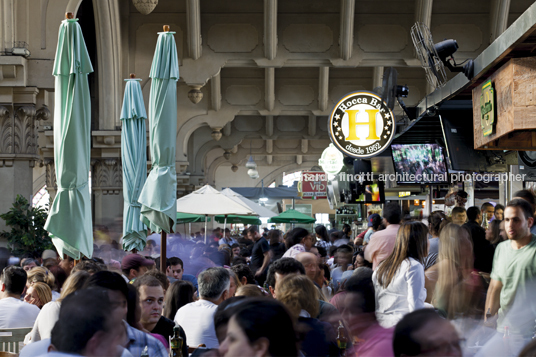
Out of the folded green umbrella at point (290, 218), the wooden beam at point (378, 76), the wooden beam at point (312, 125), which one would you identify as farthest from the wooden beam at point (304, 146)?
the wooden beam at point (378, 76)

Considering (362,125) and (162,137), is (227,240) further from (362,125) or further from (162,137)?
(162,137)

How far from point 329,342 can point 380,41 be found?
1223 centimetres

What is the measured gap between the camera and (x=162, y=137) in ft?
27.9

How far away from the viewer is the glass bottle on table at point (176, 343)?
4.02m

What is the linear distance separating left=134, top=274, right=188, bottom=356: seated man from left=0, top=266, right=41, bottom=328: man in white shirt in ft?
5.81

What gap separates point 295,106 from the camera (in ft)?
60.8

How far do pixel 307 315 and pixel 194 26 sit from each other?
1146cm

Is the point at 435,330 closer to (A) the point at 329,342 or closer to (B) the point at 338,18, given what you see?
(A) the point at 329,342

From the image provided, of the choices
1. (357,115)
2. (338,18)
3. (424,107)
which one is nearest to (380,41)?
(338,18)

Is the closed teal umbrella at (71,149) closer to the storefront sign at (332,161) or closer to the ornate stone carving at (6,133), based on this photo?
the ornate stone carving at (6,133)

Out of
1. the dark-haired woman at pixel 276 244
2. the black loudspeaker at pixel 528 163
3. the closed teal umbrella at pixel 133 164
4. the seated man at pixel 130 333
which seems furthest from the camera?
the dark-haired woman at pixel 276 244

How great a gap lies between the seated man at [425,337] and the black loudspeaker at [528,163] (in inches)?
306

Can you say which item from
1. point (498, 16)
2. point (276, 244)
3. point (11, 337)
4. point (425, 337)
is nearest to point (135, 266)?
point (11, 337)

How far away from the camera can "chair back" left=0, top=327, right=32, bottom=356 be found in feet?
18.0
